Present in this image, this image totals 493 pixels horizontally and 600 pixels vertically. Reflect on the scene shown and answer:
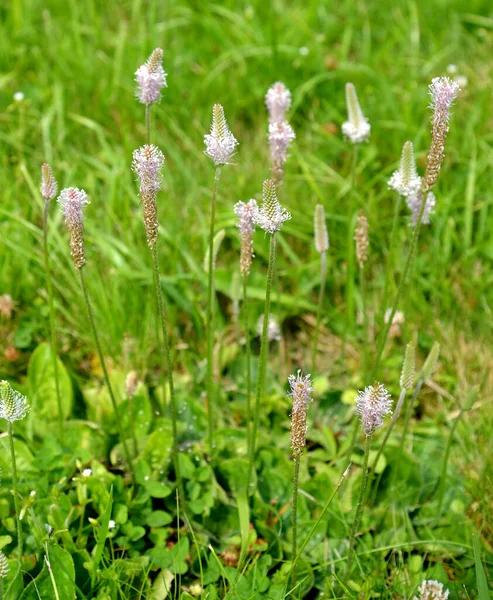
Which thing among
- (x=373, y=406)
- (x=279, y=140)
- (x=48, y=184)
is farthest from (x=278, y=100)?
(x=373, y=406)

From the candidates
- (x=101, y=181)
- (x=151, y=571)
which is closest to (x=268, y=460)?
(x=151, y=571)

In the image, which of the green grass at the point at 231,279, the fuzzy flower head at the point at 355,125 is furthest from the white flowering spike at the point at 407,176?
the green grass at the point at 231,279

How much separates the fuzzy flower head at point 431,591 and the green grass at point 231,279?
10 centimetres

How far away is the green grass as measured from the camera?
8.14 feet

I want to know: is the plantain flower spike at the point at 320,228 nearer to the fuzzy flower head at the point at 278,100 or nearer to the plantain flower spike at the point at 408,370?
the fuzzy flower head at the point at 278,100

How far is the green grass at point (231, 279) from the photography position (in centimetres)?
248

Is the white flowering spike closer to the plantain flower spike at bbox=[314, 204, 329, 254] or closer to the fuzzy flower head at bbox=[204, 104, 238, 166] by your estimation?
the plantain flower spike at bbox=[314, 204, 329, 254]

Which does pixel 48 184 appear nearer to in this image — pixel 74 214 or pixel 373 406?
pixel 74 214

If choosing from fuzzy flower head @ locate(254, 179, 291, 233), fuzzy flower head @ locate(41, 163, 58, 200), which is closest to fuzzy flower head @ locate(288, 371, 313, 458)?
fuzzy flower head @ locate(254, 179, 291, 233)

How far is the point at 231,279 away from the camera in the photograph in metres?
3.43

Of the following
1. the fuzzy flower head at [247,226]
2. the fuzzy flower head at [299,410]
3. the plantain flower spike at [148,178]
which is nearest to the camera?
the fuzzy flower head at [299,410]

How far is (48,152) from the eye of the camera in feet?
12.9

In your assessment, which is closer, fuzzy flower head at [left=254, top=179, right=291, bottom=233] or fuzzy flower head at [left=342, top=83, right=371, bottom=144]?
fuzzy flower head at [left=254, top=179, right=291, bottom=233]

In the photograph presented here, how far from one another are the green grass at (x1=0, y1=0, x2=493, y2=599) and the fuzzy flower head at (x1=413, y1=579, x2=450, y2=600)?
99mm
